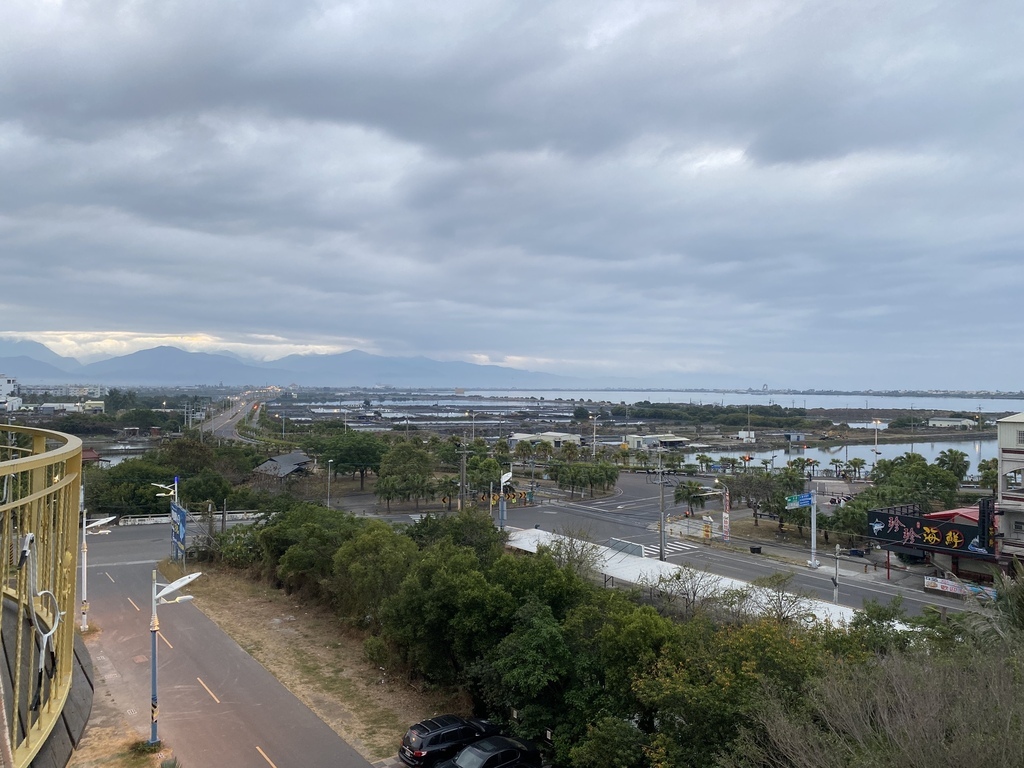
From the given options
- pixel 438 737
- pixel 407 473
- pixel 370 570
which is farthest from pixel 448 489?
pixel 438 737

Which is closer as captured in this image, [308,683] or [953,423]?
[308,683]

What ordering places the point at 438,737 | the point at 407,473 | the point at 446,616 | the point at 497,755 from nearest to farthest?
the point at 497,755 < the point at 438,737 < the point at 446,616 < the point at 407,473

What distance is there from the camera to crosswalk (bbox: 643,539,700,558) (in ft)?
97.0

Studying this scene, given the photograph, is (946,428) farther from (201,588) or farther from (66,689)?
(66,689)

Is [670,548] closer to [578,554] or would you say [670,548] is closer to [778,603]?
[578,554]

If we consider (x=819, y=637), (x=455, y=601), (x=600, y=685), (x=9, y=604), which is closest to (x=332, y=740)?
(x=455, y=601)

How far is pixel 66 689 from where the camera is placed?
609 centimetres

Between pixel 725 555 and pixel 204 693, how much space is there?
23.3 m

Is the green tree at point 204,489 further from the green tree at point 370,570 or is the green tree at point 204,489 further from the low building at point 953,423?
the low building at point 953,423

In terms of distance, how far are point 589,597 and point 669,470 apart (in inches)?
1859

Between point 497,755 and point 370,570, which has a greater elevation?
point 370,570

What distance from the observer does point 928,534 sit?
89.2ft

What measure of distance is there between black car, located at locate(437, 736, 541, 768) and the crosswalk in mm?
17074

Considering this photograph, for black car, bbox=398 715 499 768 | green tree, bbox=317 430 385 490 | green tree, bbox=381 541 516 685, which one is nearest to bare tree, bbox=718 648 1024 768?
black car, bbox=398 715 499 768
